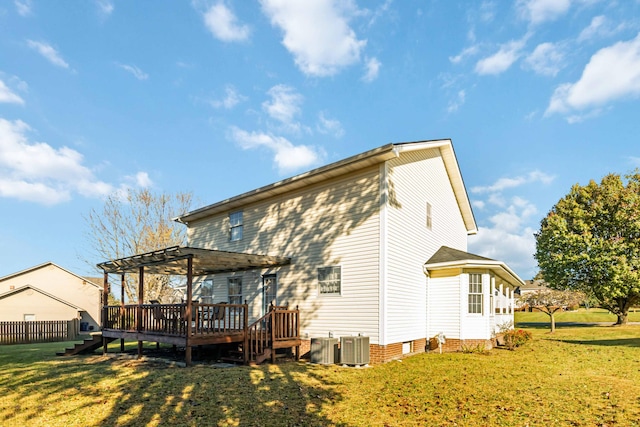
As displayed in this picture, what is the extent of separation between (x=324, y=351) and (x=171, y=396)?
5.30m

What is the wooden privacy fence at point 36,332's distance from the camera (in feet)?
85.3

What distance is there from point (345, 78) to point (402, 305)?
48.0 feet

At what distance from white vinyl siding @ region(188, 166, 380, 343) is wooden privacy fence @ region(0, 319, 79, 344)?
64.8 ft

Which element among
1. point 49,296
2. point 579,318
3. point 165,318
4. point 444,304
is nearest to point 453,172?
point 444,304

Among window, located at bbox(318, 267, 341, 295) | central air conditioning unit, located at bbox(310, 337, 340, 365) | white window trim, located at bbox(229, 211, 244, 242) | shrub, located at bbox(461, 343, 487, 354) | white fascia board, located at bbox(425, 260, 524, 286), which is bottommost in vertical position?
shrub, located at bbox(461, 343, 487, 354)

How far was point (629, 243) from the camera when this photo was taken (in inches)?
1118

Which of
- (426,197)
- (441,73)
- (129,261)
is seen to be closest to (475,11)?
(441,73)

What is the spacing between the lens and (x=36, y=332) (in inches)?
1080

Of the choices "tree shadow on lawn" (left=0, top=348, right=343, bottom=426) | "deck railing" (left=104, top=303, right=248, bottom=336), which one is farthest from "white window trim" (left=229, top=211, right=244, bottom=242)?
"tree shadow on lawn" (left=0, top=348, right=343, bottom=426)

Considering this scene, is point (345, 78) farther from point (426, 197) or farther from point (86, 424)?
point (86, 424)

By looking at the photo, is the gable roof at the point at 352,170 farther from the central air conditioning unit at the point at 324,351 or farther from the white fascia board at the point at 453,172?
the central air conditioning unit at the point at 324,351

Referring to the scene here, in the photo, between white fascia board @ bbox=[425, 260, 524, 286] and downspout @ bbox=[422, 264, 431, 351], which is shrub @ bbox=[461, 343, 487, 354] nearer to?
downspout @ bbox=[422, 264, 431, 351]

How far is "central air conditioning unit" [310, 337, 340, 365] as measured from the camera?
1214cm

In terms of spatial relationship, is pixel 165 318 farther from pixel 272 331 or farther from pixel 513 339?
pixel 513 339
